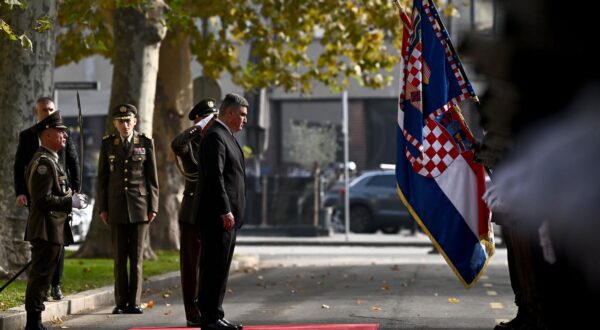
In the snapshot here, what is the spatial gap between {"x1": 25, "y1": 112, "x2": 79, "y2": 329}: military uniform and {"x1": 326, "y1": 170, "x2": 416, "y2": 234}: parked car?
2476 centimetres

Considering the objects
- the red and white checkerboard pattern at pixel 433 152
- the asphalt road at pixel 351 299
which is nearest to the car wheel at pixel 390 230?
the asphalt road at pixel 351 299

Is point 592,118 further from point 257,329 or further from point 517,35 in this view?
point 257,329

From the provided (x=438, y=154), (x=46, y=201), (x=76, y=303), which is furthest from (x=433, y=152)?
(x=76, y=303)

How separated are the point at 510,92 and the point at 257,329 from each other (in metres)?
6.47

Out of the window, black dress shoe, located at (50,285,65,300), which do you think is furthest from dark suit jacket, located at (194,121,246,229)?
the window

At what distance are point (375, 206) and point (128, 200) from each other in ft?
76.8

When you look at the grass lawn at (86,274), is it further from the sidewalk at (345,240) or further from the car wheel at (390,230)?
the car wheel at (390,230)

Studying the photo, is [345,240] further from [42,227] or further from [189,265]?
[42,227]

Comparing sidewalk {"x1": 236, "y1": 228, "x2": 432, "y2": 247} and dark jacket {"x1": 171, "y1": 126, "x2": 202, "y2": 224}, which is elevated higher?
dark jacket {"x1": 171, "y1": 126, "x2": 202, "y2": 224}

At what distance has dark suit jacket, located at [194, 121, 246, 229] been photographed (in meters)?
11.0

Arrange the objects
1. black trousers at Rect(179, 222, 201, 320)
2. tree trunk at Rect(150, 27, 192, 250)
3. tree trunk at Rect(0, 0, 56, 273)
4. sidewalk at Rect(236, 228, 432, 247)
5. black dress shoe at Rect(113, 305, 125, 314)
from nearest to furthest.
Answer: black trousers at Rect(179, 222, 201, 320)
black dress shoe at Rect(113, 305, 125, 314)
tree trunk at Rect(0, 0, 56, 273)
tree trunk at Rect(150, 27, 192, 250)
sidewalk at Rect(236, 228, 432, 247)

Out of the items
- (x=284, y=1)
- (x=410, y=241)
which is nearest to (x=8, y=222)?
(x=284, y=1)

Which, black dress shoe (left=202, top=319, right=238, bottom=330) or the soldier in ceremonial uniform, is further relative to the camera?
the soldier in ceremonial uniform

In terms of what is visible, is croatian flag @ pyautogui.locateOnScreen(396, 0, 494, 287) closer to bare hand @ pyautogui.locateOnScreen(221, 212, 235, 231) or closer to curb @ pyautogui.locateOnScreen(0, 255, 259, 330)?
bare hand @ pyautogui.locateOnScreen(221, 212, 235, 231)
